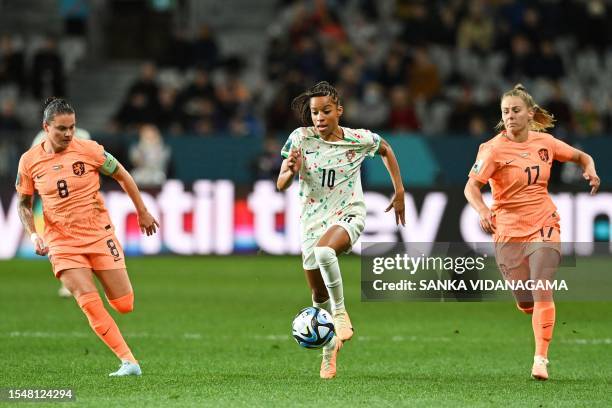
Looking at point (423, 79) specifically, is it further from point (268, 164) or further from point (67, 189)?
point (67, 189)

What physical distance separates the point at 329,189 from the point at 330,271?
0.66 m

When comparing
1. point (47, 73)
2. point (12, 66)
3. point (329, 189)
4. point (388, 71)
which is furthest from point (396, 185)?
point (12, 66)

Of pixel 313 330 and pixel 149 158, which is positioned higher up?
pixel 149 158

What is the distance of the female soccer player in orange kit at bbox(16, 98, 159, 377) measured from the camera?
9008mm

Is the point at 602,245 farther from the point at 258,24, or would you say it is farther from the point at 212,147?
the point at 258,24

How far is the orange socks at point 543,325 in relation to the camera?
29.3 feet

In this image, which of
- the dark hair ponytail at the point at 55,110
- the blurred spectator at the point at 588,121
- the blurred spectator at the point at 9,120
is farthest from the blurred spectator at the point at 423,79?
the dark hair ponytail at the point at 55,110

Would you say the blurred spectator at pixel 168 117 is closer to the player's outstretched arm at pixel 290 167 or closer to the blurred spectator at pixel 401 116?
the blurred spectator at pixel 401 116

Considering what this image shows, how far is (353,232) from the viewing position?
9195 mm

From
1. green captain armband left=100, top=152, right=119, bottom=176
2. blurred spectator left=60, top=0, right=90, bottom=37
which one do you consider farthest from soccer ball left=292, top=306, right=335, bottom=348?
blurred spectator left=60, top=0, right=90, bottom=37

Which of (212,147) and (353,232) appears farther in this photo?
(212,147)

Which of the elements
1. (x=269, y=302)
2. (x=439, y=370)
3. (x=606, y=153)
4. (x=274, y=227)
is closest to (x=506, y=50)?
(x=606, y=153)

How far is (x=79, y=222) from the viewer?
9.07m

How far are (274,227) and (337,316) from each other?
386 inches
